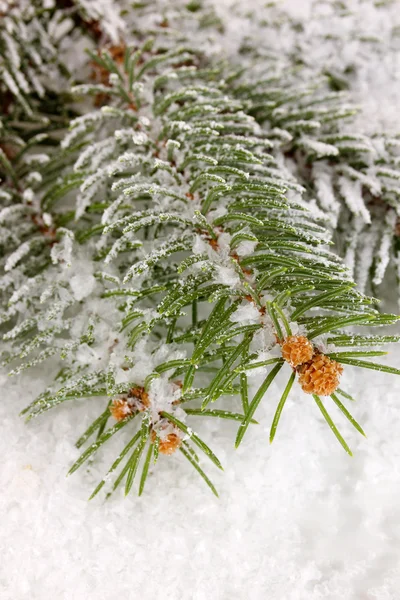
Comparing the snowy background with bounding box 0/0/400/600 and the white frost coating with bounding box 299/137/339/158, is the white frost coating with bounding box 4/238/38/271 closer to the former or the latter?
the snowy background with bounding box 0/0/400/600

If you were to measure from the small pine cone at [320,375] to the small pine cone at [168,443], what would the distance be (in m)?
0.12

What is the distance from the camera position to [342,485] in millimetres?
528

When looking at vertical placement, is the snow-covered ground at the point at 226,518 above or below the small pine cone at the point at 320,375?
below

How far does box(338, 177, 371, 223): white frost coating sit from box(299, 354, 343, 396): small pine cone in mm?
209

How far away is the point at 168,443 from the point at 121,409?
0.17 feet

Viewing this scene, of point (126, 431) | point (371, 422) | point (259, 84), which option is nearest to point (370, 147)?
point (259, 84)

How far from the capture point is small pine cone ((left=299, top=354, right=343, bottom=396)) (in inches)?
16.3

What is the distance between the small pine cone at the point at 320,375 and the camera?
1.36ft

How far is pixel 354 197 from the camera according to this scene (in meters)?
0.60

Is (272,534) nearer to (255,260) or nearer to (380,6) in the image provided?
(255,260)

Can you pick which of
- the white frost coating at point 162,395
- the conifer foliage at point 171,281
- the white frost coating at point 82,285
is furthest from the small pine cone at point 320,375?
the white frost coating at point 82,285

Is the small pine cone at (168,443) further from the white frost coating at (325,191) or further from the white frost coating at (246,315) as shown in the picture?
the white frost coating at (325,191)

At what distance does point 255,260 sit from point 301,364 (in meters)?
0.09

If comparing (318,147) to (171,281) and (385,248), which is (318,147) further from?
(171,281)
